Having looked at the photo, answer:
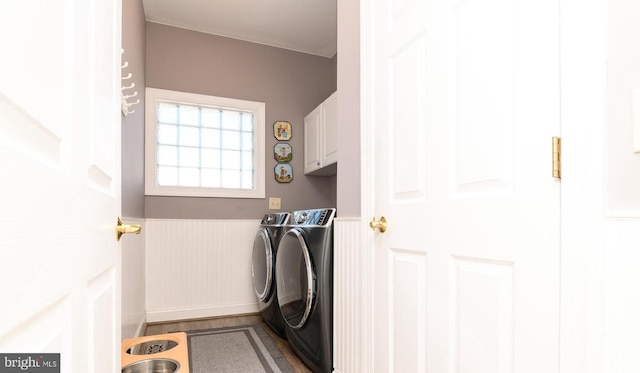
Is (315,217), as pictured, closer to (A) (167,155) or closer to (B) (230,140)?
(B) (230,140)

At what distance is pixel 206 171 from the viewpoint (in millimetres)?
3475

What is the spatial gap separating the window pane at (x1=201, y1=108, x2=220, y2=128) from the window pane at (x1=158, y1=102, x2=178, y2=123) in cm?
26

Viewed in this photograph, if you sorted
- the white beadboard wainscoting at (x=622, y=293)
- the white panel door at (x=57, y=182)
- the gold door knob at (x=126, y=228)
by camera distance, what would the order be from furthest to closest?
the gold door knob at (x=126, y=228), the white beadboard wainscoting at (x=622, y=293), the white panel door at (x=57, y=182)

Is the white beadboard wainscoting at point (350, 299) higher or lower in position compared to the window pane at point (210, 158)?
lower

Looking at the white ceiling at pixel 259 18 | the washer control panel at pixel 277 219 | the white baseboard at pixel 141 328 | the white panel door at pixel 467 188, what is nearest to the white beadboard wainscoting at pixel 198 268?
the white baseboard at pixel 141 328

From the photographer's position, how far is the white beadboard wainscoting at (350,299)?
5.11 ft

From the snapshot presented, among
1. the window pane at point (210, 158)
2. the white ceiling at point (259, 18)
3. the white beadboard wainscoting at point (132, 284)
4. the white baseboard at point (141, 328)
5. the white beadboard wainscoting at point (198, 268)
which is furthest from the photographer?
the window pane at point (210, 158)

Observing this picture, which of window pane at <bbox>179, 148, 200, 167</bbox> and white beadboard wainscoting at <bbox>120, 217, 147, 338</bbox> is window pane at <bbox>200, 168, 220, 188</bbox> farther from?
white beadboard wainscoting at <bbox>120, 217, 147, 338</bbox>

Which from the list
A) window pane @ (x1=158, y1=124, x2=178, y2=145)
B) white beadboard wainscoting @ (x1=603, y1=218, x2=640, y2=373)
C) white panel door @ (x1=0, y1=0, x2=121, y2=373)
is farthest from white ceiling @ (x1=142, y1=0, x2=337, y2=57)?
white beadboard wainscoting @ (x1=603, y1=218, x2=640, y2=373)

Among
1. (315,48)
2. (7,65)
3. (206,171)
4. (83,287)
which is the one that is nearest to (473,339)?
(83,287)

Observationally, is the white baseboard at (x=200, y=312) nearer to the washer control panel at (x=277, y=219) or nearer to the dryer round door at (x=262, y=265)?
the dryer round door at (x=262, y=265)

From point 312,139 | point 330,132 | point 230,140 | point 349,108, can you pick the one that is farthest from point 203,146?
point 349,108

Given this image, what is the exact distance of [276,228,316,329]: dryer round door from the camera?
2002mm

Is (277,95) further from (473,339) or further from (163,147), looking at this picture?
(473,339)
